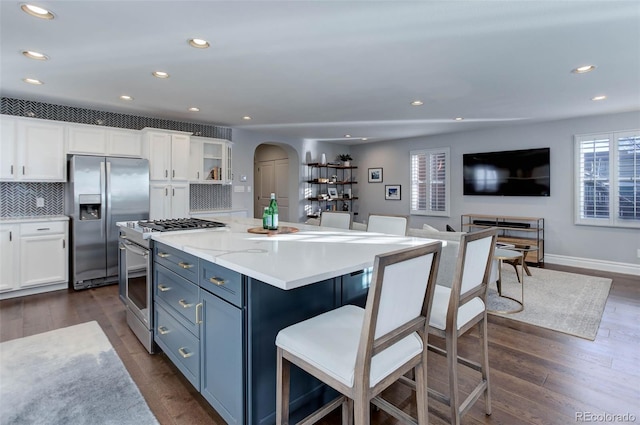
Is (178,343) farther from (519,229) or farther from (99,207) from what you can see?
(519,229)

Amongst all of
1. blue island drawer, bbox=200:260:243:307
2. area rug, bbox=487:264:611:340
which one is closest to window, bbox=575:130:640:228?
area rug, bbox=487:264:611:340

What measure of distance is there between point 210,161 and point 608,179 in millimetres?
6365

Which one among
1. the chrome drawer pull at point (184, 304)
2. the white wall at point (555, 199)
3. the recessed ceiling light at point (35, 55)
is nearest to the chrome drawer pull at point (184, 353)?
the chrome drawer pull at point (184, 304)

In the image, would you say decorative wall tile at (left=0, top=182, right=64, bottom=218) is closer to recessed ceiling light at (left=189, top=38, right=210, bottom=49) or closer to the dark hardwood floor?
the dark hardwood floor

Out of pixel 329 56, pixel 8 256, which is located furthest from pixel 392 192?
pixel 8 256

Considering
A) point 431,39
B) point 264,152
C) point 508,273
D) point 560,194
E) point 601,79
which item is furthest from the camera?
point 264,152

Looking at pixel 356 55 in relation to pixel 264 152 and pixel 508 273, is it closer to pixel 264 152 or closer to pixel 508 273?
pixel 508 273

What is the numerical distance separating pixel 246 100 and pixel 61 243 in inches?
116

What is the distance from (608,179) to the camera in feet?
16.3

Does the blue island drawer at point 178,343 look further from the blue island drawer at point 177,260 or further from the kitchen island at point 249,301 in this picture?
the blue island drawer at point 177,260

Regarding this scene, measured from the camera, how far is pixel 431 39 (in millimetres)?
2471

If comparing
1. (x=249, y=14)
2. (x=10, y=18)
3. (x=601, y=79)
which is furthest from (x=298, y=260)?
(x=601, y=79)

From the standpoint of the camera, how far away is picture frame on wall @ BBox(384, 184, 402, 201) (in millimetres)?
7535

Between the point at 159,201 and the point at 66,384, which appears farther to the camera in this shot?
the point at 159,201
